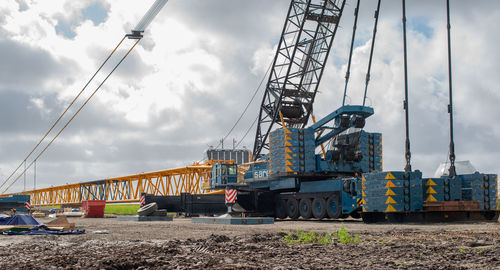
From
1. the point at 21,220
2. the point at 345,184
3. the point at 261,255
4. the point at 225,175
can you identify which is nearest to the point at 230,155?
the point at 225,175

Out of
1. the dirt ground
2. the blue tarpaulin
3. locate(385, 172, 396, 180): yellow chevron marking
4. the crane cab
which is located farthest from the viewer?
the crane cab

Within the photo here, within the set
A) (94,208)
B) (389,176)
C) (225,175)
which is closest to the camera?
(389,176)

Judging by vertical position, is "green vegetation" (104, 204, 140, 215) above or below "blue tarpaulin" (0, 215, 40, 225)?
below

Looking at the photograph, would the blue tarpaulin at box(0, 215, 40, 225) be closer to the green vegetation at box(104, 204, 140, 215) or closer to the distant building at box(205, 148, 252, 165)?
the distant building at box(205, 148, 252, 165)

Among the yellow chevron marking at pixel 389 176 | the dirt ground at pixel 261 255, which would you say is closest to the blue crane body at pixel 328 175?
the yellow chevron marking at pixel 389 176

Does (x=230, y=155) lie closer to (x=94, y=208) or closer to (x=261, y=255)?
(x=94, y=208)

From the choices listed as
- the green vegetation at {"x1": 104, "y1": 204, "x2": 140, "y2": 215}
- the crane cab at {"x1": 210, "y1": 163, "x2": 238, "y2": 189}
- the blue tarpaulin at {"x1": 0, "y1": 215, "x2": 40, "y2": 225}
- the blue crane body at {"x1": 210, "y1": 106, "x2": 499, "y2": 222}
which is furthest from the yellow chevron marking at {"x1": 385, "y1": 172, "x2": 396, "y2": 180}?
the green vegetation at {"x1": 104, "y1": 204, "x2": 140, "y2": 215}

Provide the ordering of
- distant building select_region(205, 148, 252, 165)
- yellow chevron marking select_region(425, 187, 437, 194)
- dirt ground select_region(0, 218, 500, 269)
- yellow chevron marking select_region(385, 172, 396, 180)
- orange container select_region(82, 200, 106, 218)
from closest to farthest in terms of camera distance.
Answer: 1. dirt ground select_region(0, 218, 500, 269)
2. yellow chevron marking select_region(385, 172, 396, 180)
3. yellow chevron marking select_region(425, 187, 437, 194)
4. orange container select_region(82, 200, 106, 218)
5. distant building select_region(205, 148, 252, 165)

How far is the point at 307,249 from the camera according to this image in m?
9.43

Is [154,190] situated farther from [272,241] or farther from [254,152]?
[272,241]

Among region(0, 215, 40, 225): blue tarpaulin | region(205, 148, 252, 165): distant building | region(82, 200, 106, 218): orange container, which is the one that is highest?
region(205, 148, 252, 165): distant building

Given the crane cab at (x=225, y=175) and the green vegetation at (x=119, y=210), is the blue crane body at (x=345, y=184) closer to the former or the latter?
the crane cab at (x=225, y=175)

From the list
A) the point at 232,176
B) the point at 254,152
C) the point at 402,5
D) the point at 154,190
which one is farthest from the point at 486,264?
the point at 154,190

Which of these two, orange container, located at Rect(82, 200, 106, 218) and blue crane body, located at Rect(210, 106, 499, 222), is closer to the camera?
blue crane body, located at Rect(210, 106, 499, 222)
